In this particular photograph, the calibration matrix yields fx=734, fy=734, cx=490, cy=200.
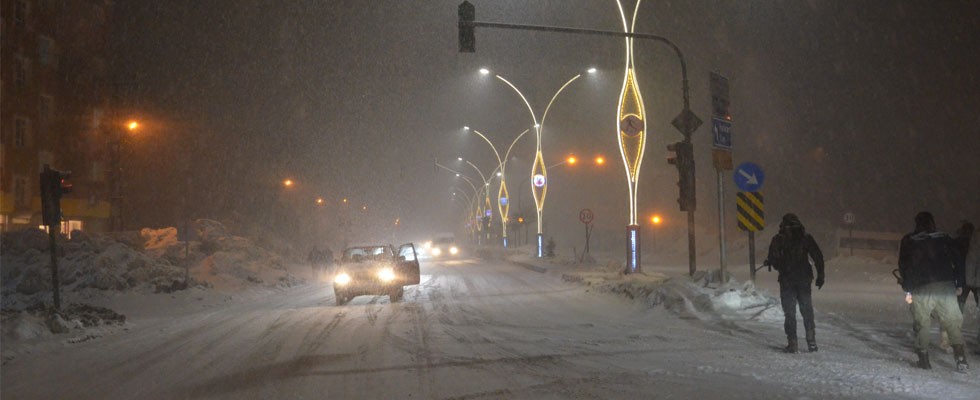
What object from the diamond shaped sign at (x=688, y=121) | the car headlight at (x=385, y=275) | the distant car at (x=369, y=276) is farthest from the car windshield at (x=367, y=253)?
the diamond shaped sign at (x=688, y=121)

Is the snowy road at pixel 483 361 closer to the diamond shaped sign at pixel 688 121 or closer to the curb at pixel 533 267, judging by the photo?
the diamond shaped sign at pixel 688 121

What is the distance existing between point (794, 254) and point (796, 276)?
0.91 feet

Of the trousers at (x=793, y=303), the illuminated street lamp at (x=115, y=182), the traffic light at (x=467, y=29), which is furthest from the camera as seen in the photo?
the illuminated street lamp at (x=115, y=182)

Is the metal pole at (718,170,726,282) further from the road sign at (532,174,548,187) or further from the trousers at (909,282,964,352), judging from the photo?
the road sign at (532,174,548,187)

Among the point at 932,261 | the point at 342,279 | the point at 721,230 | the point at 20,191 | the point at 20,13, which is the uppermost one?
the point at 20,13

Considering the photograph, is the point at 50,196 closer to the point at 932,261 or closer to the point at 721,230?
the point at 721,230

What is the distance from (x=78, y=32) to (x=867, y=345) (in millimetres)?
54354

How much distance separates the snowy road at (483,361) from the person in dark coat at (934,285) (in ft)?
1.08

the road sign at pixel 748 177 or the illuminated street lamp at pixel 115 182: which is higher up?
the illuminated street lamp at pixel 115 182

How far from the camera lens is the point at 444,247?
245 ft

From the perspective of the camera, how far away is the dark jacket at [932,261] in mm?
7914

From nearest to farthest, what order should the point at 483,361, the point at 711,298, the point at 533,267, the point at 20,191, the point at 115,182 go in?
the point at 483,361
the point at 711,298
the point at 533,267
the point at 20,191
the point at 115,182

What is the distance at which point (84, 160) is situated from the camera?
167ft

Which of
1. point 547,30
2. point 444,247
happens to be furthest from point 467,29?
point 444,247
